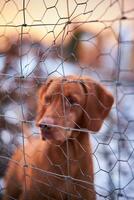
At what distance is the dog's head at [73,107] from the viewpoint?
150cm

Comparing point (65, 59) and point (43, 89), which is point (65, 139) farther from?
point (65, 59)

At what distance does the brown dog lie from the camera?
59.4 inches

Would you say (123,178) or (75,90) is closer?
(75,90)

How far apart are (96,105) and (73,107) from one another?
85 millimetres

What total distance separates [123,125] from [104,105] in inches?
15.1

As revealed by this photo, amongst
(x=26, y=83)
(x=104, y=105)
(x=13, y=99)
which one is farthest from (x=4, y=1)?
(x=104, y=105)

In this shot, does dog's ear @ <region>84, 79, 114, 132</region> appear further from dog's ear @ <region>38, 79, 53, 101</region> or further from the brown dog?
dog's ear @ <region>38, 79, 53, 101</region>

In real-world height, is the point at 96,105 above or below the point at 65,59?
below

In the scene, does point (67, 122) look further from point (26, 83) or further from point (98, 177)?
point (98, 177)

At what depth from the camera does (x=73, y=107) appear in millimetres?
1528

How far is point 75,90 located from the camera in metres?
1.54

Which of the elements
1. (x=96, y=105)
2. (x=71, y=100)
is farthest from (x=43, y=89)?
(x=96, y=105)

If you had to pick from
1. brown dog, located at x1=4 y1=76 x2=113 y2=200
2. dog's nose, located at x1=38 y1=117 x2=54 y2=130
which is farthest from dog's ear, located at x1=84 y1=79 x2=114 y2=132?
dog's nose, located at x1=38 y1=117 x2=54 y2=130

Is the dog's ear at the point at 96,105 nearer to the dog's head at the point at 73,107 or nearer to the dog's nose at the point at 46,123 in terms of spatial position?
the dog's head at the point at 73,107
